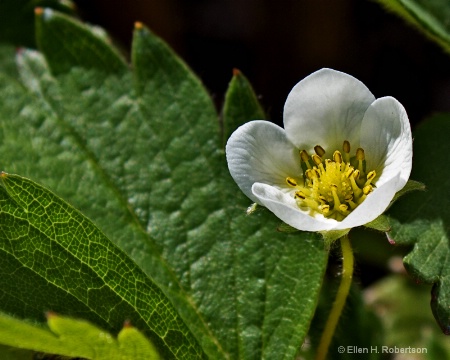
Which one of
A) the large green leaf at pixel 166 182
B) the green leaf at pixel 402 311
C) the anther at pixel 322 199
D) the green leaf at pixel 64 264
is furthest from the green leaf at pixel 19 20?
the green leaf at pixel 402 311

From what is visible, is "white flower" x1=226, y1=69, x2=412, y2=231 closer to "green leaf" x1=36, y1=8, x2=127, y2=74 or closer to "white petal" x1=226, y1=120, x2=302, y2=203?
"white petal" x1=226, y1=120, x2=302, y2=203

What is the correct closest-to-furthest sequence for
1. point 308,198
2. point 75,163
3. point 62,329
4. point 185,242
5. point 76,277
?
1. point 62,329
2. point 76,277
3. point 308,198
4. point 185,242
5. point 75,163

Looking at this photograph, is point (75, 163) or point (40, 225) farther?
point (75, 163)

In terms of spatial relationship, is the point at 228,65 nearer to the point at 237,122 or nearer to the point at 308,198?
the point at 237,122

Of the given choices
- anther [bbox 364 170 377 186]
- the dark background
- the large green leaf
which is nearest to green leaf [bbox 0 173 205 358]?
the large green leaf

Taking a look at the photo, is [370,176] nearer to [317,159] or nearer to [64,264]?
[317,159]

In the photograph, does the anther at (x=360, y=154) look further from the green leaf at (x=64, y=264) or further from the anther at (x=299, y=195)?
the green leaf at (x=64, y=264)

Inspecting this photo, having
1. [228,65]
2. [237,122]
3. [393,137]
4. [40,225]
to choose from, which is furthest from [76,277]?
[228,65]
